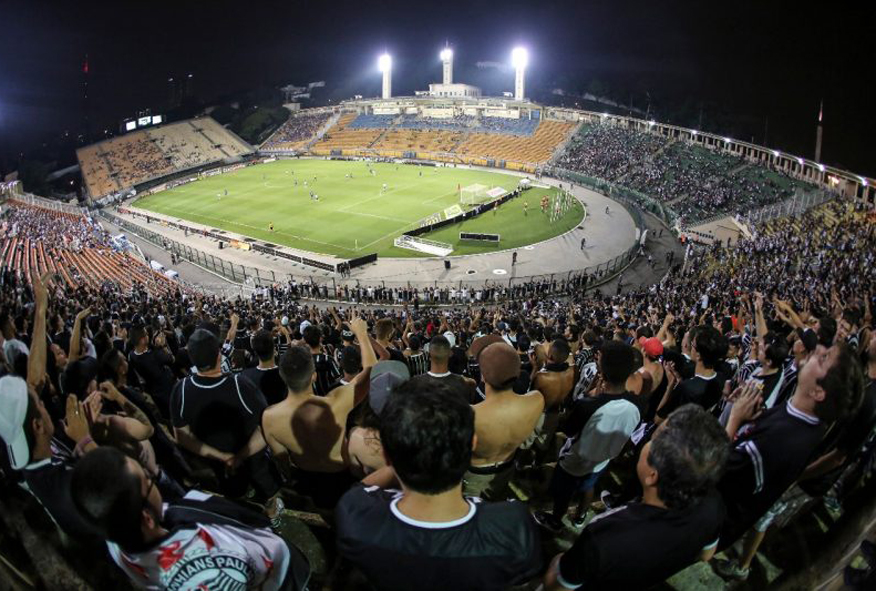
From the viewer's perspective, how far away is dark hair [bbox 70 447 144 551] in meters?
2.36

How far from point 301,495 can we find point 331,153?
8762 cm

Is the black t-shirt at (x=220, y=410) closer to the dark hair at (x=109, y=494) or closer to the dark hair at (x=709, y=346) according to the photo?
the dark hair at (x=109, y=494)

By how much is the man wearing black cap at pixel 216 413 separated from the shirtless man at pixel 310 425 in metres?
0.31

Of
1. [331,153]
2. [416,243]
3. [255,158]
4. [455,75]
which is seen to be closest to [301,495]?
[416,243]

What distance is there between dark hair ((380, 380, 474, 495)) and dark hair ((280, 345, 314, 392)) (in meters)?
2.08

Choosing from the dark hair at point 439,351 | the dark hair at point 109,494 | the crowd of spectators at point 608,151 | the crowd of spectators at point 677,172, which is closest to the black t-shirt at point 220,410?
the dark hair at point 439,351

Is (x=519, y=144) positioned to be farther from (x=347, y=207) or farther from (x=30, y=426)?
(x=30, y=426)

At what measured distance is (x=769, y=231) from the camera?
34.8m

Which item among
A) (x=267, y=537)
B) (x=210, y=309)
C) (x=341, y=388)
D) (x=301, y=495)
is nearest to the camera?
(x=267, y=537)

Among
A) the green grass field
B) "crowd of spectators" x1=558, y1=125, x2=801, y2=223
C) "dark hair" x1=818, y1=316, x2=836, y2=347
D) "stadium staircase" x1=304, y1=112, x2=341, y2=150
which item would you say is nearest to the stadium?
"dark hair" x1=818, y1=316, x2=836, y2=347

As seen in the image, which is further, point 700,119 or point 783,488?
point 700,119

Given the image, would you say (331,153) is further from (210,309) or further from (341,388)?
(341,388)

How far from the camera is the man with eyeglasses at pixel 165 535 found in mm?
2381

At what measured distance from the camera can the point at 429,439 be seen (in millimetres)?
2426
